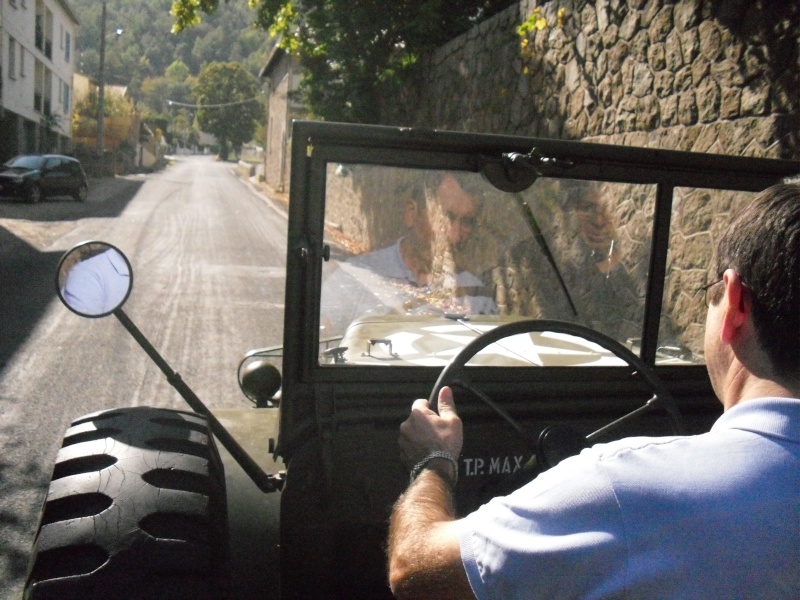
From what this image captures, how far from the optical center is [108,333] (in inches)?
337

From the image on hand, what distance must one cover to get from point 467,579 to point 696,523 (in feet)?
1.12

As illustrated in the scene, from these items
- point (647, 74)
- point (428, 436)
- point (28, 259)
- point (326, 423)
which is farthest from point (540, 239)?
point (28, 259)

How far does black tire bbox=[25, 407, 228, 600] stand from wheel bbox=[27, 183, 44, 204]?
24.3m

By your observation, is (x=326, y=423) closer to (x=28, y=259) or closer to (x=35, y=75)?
(x=28, y=259)

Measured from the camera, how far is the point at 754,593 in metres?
1.10

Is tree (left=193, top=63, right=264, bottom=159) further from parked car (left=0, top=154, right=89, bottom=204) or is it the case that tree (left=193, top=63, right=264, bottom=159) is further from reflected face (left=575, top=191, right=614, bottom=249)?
reflected face (left=575, top=191, right=614, bottom=249)

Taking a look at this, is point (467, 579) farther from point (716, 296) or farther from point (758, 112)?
point (758, 112)

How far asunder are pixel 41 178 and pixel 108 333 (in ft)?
59.5

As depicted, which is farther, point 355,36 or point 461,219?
point 355,36

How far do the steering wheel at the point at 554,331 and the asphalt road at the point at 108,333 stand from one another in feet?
7.53

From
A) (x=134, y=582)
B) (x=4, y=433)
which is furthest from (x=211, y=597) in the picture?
(x=4, y=433)

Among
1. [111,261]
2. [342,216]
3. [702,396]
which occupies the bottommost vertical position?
[702,396]

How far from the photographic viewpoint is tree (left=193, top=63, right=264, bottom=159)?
92500mm

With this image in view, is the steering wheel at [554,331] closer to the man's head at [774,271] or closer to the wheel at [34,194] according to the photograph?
the man's head at [774,271]
